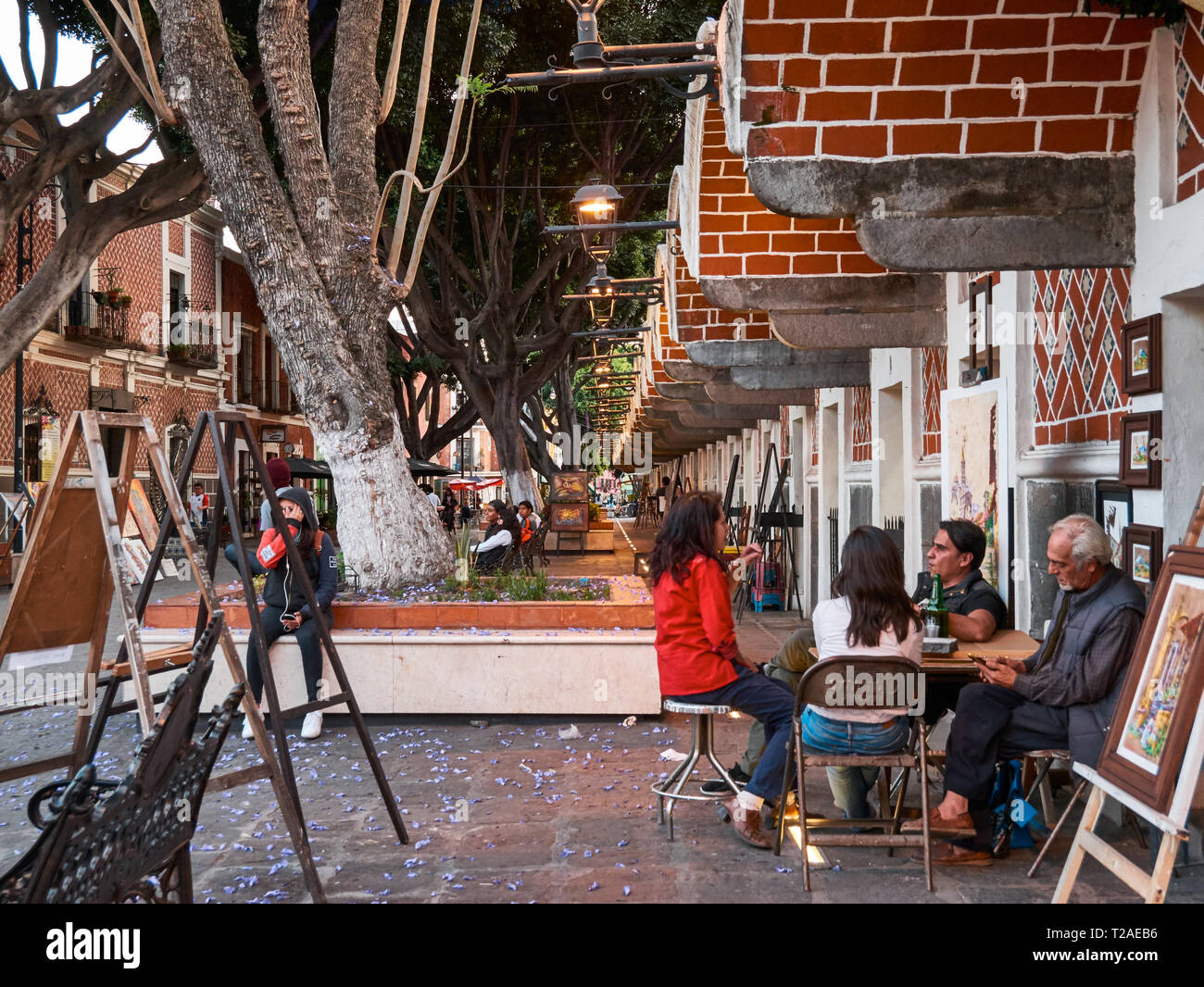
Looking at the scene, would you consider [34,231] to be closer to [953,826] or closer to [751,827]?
[751,827]

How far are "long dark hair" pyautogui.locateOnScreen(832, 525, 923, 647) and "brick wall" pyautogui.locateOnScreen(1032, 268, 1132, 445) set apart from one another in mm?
1659

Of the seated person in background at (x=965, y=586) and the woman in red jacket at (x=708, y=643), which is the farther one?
the seated person in background at (x=965, y=586)

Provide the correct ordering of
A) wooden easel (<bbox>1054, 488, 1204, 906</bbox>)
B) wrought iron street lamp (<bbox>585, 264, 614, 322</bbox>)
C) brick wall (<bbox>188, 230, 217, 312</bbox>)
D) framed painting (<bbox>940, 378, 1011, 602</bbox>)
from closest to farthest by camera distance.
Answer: wooden easel (<bbox>1054, 488, 1204, 906</bbox>) → framed painting (<bbox>940, 378, 1011, 602</bbox>) → wrought iron street lamp (<bbox>585, 264, 614, 322</bbox>) → brick wall (<bbox>188, 230, 217, 312</bbox>)

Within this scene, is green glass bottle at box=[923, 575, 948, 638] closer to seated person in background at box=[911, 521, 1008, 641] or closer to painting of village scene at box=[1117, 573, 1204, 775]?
seated person in background at box=[911, 521, 1008, 641]

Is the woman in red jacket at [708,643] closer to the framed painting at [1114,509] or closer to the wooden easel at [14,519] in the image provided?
the framed painting at [1114,509]

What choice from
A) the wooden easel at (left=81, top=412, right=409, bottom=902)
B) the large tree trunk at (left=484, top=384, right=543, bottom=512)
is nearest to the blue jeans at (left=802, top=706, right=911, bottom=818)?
the wooden easel at (left=81, top=412, right=409, bottom=902)

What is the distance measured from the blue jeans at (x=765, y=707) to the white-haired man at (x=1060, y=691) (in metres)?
0.66

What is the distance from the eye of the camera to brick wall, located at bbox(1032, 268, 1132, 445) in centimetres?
530

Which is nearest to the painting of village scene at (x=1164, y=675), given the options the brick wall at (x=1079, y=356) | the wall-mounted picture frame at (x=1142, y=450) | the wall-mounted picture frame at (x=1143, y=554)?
the wall-mounted picture frame at (x=1143, y=554)

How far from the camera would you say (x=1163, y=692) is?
3.28 meters

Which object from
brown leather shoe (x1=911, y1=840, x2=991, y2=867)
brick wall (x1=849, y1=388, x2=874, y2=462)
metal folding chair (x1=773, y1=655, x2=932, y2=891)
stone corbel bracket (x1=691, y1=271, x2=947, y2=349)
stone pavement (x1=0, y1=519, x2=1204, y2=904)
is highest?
stone corbel bracket (x1=691, y1=271, x2=947, y2=349)

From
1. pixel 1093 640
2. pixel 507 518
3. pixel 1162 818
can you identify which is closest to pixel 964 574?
pixel 1093 640

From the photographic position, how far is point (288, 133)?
845 cm

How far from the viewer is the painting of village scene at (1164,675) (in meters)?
3.20
